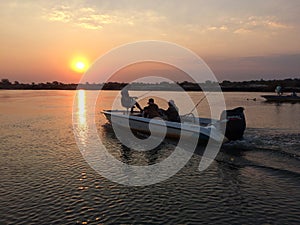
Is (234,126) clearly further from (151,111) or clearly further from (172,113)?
(151,111)

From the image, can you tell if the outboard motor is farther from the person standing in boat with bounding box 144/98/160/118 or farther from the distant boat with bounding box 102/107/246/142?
the person standing in boat with bounding box 144/98/160/118

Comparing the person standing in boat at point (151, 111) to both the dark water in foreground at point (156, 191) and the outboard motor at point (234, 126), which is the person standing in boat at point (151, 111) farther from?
the outboard motor at point (234, 126)

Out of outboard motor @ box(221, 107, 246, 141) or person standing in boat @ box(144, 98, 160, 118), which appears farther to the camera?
person standing in boat @ box(144, 98, 160, 118)

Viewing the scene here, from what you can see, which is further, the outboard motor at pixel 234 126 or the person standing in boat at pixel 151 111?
the person standing in boat at pixel 151 111

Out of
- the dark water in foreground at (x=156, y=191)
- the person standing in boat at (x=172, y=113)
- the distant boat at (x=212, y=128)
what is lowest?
Result: the dark water in foreground at (x=156, y=191)

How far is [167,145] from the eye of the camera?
50.6 ft

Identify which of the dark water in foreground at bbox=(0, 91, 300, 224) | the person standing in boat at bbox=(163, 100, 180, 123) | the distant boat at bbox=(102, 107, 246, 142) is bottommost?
the dark water in foreground at bbox=(0, 91, 300, 224)

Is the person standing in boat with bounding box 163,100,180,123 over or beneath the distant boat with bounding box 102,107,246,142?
over

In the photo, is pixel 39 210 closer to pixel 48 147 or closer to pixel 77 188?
pixel 77 188

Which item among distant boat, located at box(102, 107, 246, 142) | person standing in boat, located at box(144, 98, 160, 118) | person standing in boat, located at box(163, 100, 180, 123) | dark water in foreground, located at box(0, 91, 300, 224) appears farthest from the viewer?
person standing in boat, located at box(144, 98, 160, 118)

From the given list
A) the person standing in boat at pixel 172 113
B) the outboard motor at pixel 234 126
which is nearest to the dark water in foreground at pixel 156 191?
the outboard motor at pixel 234 126

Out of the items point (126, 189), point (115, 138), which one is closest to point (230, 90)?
point (115, 138)

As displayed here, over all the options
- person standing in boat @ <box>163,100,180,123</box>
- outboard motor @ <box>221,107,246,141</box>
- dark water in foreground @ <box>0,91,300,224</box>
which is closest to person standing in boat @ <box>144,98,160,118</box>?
person standing in boat @ <box>163,100,180,123</box>

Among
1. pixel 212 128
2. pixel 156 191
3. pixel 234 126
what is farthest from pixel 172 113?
pixel 156 191
